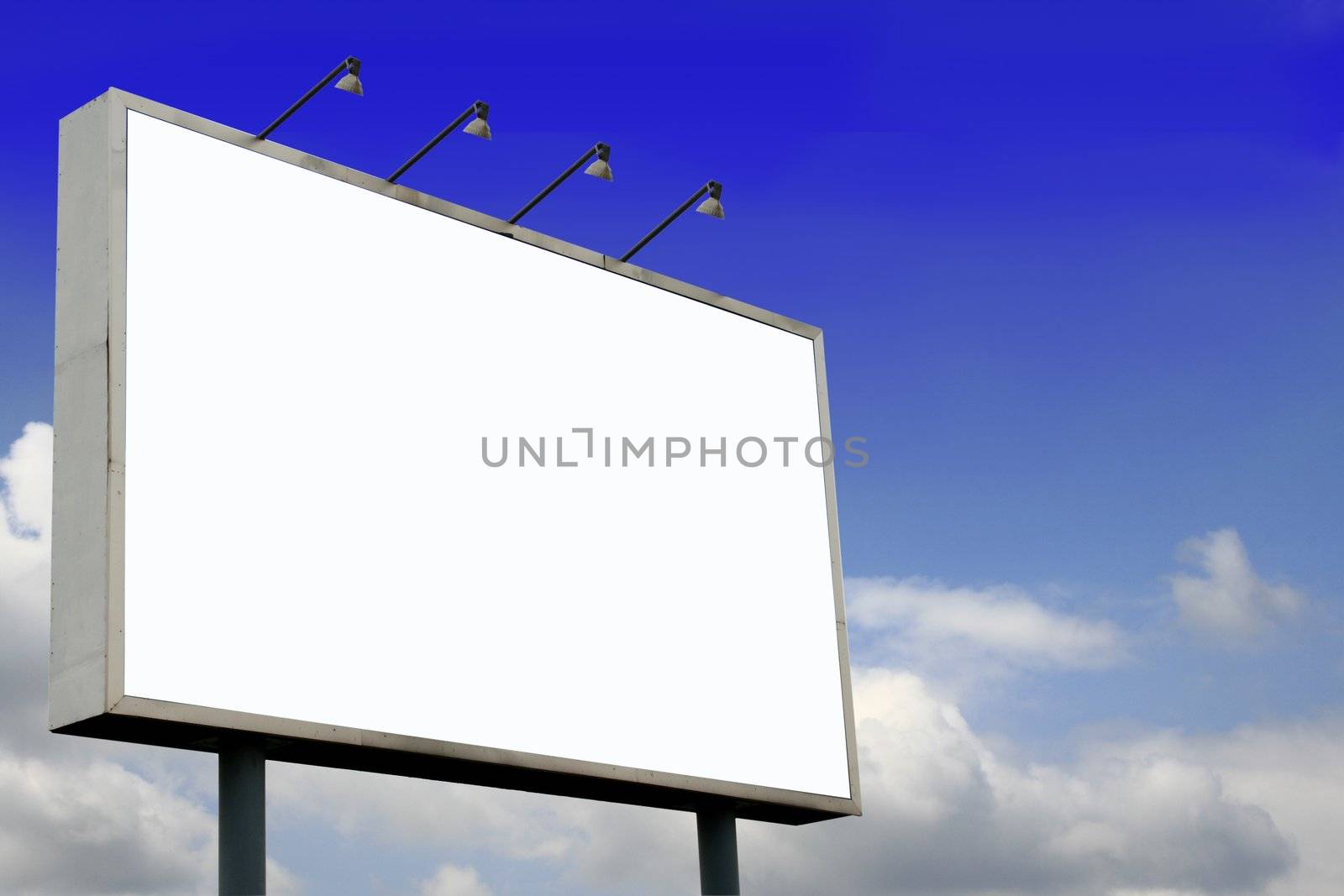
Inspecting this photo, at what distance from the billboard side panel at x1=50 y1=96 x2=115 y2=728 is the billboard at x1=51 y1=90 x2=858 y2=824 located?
0.09 ft

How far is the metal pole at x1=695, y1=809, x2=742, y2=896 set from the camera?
18938mm

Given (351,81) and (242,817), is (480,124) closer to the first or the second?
(351,81)

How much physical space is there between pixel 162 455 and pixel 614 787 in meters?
5.38

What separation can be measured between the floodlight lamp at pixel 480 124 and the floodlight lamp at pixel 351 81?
1156 millimetres

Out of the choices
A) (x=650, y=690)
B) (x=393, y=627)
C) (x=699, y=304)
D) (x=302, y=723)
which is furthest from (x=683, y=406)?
(x=302, y=723)

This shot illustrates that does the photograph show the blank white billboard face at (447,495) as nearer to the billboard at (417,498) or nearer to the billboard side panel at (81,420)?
the billboard at (417,498)

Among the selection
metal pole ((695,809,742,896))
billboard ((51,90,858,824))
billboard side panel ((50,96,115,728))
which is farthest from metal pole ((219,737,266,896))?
metal pole ((695,809,742,896))

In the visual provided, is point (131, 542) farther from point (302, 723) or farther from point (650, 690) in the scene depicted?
point (650, 690)

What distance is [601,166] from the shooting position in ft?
61.7

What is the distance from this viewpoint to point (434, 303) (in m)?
17.6

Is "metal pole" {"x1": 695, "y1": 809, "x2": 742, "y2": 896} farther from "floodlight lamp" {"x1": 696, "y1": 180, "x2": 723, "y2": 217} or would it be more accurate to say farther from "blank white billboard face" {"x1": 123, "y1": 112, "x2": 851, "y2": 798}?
"floodlight lamp" {"x1": 696, "y1": 180, "x2": 723, "y2": 217}

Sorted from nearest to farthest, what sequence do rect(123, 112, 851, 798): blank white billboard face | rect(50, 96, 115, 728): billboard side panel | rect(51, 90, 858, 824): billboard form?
rect(50, 96, 115, 728): billboard side panel
rect(51, 90, 858, 824): billboard
rect(123, 112, 851, 798): blank white billboard face

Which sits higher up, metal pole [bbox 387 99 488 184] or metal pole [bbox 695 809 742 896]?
metal pole [bbox 387 99 488 184]

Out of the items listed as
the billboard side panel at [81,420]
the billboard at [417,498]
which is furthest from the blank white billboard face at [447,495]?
the billboard side panel at [81,420]
